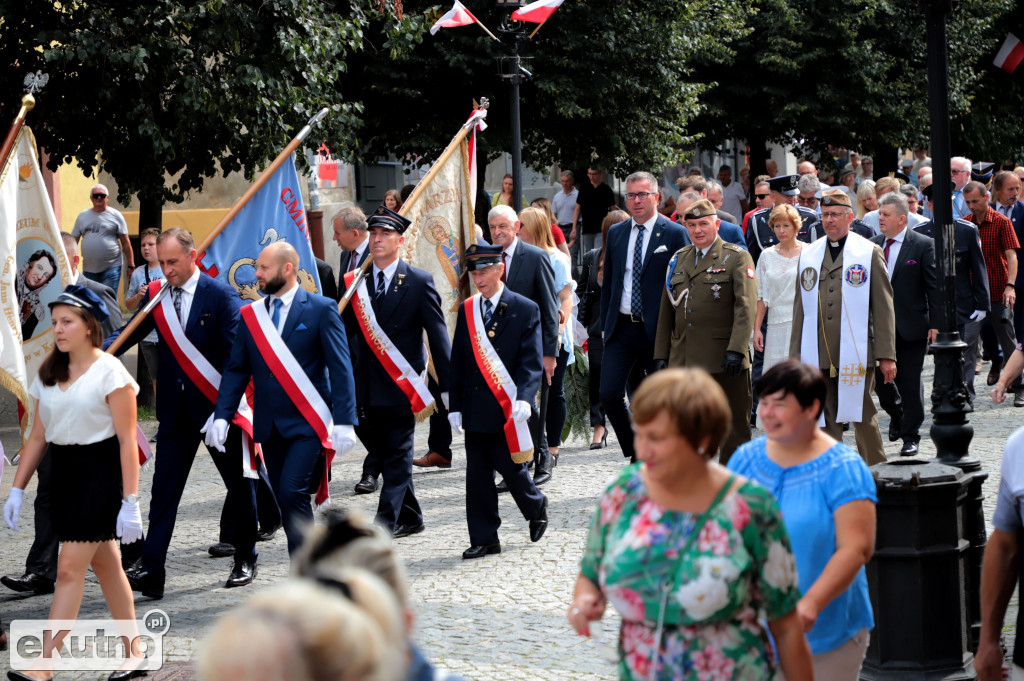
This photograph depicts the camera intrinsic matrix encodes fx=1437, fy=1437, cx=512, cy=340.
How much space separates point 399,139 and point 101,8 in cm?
769

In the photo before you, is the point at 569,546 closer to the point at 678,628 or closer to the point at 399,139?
the point at 678,628

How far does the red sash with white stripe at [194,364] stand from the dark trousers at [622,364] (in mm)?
2772

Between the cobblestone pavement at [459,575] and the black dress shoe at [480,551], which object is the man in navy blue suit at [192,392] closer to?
the cobblestone pavement at [459,575]

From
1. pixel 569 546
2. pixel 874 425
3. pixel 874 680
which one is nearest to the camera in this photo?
pixel 874 680

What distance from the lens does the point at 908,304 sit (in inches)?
412

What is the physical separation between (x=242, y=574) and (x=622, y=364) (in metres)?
3.24

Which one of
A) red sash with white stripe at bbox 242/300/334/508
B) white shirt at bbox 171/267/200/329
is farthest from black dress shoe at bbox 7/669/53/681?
white shirt at bbox 171/267/200/329

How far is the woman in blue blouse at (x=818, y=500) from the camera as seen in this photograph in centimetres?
410

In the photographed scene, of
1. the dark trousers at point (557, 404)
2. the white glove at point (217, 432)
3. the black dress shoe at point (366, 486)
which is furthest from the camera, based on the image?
the dark trousers at point (557, 404)

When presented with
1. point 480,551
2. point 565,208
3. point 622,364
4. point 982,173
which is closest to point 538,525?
point 480,551

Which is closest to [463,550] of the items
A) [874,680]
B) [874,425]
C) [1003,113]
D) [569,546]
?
[569,546]

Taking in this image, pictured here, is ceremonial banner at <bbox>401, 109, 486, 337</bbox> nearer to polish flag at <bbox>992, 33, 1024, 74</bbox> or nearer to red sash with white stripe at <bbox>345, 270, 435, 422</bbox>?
red sash with white stripe at <bbox>345, 270, 435, 422</bbox>

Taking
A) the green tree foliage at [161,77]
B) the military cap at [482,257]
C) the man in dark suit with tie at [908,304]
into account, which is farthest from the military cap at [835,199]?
the green tree foliage at [161,77]

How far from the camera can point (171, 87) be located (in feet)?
47.0
